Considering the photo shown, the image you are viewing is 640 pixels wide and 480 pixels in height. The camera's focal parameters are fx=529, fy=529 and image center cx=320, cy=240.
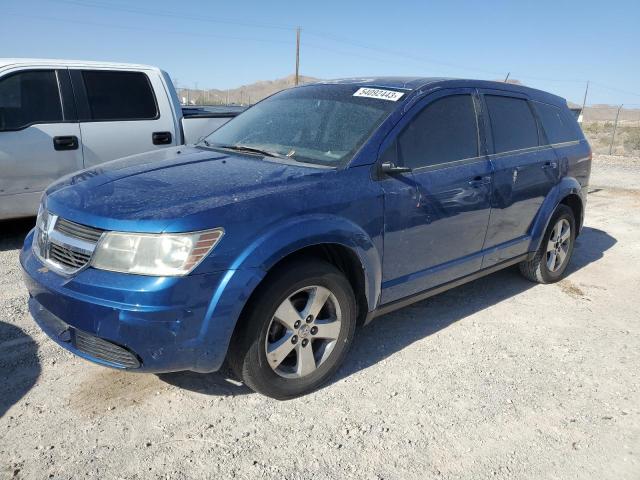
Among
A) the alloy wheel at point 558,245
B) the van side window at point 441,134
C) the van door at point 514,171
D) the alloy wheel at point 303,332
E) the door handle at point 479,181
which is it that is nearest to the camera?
the alloy wheel at point 303,332

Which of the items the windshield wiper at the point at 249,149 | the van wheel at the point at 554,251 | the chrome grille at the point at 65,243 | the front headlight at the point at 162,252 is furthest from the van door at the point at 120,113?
the van wheel at the point at 554,251

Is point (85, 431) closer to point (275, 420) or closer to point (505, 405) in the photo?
point (275, 420)

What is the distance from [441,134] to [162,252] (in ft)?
6.99

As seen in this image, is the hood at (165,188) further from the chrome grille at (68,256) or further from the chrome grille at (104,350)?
the chrome grille at (104,350)

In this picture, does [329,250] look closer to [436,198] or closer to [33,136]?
[436,198]

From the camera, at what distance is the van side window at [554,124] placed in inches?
189

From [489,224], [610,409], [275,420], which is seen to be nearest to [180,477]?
[275,420]

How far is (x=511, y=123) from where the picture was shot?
171 inches

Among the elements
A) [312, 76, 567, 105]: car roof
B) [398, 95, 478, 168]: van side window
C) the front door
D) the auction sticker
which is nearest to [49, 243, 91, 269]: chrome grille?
the front door

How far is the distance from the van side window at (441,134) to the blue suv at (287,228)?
0.01 metres

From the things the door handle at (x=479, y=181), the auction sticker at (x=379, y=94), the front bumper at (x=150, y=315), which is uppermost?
the auction sticker at (x=379, y=94)

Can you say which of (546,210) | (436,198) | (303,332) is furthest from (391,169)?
(546,210)

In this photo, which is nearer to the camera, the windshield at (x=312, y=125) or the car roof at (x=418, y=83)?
the windshield at (x=312, y=125)

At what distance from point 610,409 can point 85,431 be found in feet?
9.46
